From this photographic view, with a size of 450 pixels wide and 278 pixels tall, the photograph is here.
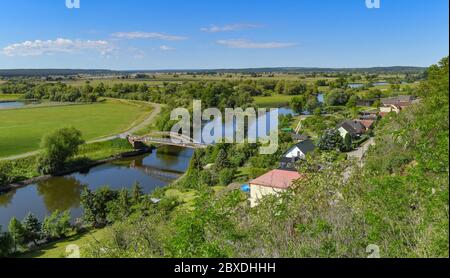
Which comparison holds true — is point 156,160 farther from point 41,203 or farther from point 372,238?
point 372,238

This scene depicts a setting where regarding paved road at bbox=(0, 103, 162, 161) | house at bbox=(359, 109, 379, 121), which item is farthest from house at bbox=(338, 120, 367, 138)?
paved road at bbox=(0, 103, 162, 161)

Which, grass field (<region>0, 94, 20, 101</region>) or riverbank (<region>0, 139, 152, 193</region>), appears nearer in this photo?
riverbank (<region>0, 139, 152, 193</region>)

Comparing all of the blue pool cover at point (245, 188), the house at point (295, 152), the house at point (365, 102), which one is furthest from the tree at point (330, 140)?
the house at point (365, 102)

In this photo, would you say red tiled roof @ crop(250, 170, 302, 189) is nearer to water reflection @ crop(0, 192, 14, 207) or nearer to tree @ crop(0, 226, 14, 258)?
tree @ crop(0, 226, 14, 258)

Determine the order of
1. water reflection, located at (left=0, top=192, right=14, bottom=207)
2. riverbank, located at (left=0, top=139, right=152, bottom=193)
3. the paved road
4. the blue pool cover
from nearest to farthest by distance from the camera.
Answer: the blue pool cover → water reflection, located at (left=0, top=192, right=14, bottom=207) → riverbank, located at (left=0, top=139, right=152, bottom=193) → the paved road

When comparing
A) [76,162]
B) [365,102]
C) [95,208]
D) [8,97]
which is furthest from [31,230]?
[8,97]
